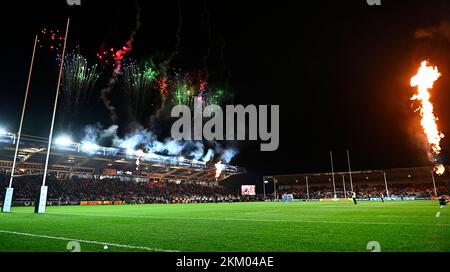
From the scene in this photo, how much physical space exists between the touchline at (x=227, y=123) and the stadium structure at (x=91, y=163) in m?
6.60

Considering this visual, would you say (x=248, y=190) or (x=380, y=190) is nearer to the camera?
(x=380, y=190)

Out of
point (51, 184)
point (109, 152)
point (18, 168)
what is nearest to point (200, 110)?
point (109, 152)

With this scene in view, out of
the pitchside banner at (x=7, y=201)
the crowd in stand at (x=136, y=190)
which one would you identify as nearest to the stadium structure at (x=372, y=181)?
the crowd in stand at (x=136, y=190)

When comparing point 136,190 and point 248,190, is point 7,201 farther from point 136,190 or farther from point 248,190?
point 248,190

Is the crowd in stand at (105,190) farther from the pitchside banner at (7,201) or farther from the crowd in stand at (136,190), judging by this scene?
the pitchside banner at (7,201)

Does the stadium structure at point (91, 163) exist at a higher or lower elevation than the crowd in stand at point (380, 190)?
higher

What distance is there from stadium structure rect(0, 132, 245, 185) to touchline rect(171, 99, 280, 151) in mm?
6604

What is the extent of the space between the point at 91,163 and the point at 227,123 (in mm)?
26528

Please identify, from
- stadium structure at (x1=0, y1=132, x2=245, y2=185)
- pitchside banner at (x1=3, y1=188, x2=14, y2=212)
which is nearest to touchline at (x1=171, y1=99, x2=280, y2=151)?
stadium structure at (x1=0, y1=132, x2=245, y2=185)

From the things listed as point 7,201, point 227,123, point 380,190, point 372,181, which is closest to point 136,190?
point 227,123

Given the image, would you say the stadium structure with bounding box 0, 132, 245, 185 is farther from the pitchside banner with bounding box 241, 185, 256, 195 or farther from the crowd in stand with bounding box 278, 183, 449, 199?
the crowd in stand with bounding box 278, 183, 449, 199

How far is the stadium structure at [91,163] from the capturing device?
37.2 meters

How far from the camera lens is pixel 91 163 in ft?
155

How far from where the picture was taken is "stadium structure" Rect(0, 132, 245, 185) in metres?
37.2
